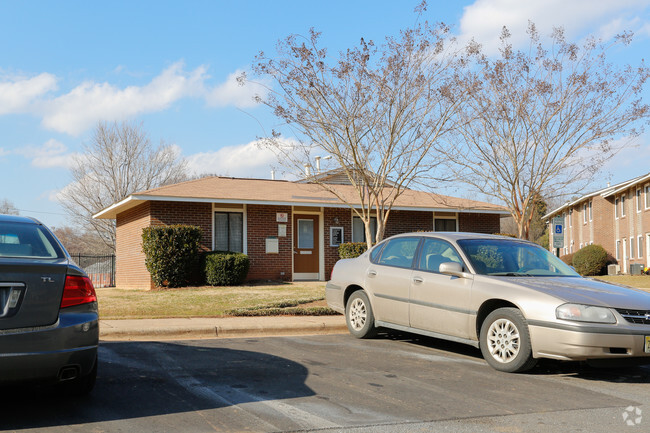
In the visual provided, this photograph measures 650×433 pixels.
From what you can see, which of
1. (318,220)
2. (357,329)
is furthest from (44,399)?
(318,220)

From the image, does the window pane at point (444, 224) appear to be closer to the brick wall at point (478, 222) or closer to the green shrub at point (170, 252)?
the brick wall at point (478, 222)

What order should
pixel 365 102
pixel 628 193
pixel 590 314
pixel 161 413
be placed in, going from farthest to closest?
pixel 628 193 < pixel 365 102 < pixel 590 314 < pixel 161 413

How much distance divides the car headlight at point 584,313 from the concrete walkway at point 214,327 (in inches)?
176

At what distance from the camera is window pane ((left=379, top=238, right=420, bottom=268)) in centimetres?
848

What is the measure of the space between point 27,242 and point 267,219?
53.1 ft

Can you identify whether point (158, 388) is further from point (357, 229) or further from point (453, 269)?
point (357, 229)

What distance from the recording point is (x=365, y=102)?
14031 mm

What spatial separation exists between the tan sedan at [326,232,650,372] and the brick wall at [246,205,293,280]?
11529mm

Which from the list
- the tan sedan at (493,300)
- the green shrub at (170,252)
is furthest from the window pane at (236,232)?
the tan sedan at (493,300)

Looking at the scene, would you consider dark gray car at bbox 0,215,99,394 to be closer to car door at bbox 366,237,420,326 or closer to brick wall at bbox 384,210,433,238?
car door at bbox 366,237,420,326

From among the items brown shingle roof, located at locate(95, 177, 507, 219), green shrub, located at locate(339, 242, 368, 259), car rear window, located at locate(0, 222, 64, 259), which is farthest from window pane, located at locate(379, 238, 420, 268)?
green shrub, located at locate(339, 242, 368, 259)

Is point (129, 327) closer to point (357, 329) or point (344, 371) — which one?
point (357, 329)

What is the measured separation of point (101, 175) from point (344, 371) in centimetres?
3504

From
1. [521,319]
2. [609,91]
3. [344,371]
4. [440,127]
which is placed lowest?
[344,371]
